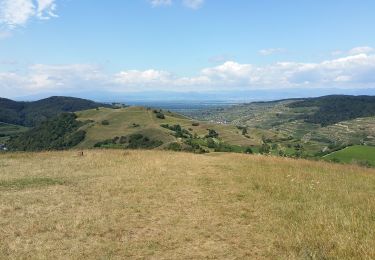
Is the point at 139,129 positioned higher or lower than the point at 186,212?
lower

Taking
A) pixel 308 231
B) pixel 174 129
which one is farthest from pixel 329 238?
pixel 174 129

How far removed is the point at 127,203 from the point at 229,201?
4032mm

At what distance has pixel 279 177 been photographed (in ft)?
71.6

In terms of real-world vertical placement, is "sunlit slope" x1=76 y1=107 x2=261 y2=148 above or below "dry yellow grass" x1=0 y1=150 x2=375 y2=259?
below

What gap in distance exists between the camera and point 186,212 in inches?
603

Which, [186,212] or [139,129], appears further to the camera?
[139,129]

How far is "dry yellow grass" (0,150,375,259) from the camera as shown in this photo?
37.2 ft

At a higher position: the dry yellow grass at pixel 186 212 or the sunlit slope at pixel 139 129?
the dry yellow grass at pixel 186 212

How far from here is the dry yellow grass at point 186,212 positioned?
11.4m

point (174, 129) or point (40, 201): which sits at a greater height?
point (40, 201)

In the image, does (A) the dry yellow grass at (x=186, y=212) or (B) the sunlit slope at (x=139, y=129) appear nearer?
(A) the dry yellow grass at (x=186, y=212)

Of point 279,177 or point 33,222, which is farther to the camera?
point 279,177

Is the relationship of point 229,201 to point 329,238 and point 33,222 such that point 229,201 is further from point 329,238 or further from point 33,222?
point 33,222

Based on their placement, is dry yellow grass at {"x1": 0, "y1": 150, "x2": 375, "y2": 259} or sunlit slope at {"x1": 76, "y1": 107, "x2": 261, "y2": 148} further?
sunlit slope at {"x1": 76, "y1": 107, "x2": 261, "y2": 148}
